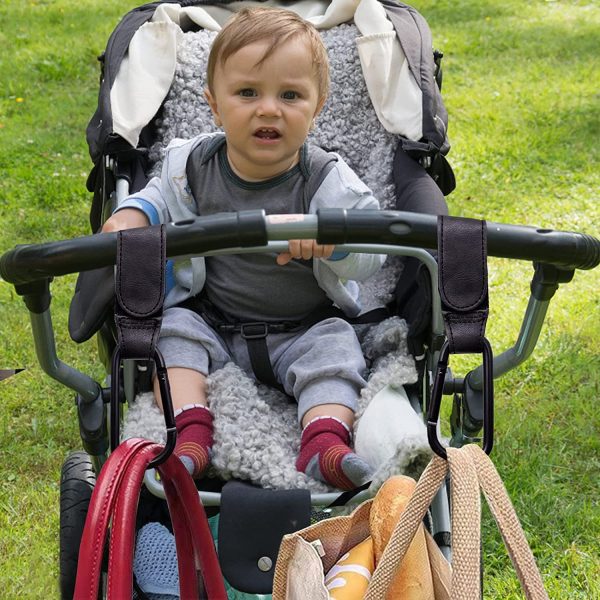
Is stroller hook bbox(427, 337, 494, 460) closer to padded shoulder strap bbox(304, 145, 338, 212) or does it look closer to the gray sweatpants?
the gray sweatpants

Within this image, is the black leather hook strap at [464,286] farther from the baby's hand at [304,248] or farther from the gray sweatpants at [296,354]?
the gray sweatpants at [296,354]

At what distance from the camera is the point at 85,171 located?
15.8ft

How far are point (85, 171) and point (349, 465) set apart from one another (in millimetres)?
3284

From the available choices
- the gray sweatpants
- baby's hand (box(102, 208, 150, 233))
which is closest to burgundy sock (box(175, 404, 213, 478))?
the gray sweatpants

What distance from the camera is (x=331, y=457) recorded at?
1918mm

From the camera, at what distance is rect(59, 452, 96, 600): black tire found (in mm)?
2232

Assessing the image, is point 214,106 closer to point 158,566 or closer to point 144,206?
point 144,206

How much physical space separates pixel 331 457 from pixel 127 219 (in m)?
0.74

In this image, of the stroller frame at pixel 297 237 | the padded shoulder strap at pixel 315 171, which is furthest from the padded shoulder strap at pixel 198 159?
the stroller frame at pixel 297 237

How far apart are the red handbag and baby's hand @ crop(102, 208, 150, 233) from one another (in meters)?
0.79

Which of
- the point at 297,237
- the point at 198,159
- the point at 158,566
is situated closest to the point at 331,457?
the point at 158,566

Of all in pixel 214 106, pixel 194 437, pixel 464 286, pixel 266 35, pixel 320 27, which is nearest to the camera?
pixel 464 286

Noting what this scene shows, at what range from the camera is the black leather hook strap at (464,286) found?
4.88 feet

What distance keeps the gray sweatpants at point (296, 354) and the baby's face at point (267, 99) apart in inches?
15.7
